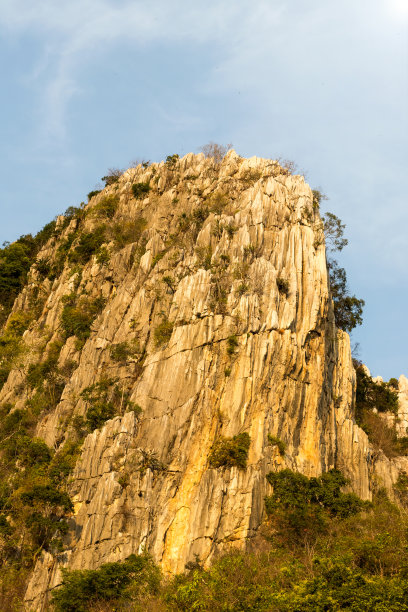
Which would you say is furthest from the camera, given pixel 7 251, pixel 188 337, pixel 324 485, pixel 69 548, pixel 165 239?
pixel 7 251

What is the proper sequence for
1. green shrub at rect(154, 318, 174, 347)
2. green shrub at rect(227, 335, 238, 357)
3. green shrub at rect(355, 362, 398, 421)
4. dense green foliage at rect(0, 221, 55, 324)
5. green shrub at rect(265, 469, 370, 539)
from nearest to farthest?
green shrub at rect(265, 469, 370, 539) < green shrub at rect(227, 335, 238, 357) < green shrub at rect(154, 318, 174, 347) < green shrub at rect(355, 362, 398, 421) < dense green foliage at rect(0, 221, 55, 324)

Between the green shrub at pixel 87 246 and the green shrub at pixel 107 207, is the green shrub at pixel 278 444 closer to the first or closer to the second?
the green shrub at pixel 87 246

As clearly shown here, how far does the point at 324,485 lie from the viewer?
40438mm

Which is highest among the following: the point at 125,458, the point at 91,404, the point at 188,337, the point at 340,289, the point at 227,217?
the point at 340,289

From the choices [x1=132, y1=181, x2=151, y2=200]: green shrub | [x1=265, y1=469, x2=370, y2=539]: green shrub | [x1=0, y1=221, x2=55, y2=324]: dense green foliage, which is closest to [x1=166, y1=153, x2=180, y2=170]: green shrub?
[x1=132, y1=181, x2=151, y2=200]: green shrub

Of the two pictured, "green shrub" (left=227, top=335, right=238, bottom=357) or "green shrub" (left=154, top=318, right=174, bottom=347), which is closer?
"green shrub" (left=227, top=335, right=238, bottom=357)

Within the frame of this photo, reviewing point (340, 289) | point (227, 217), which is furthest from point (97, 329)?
point (340, 289)

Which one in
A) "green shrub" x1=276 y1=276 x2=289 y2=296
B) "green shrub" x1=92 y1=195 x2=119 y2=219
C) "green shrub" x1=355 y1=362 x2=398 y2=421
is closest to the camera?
"green shrub" x1=276 y1=276 x2=289 y2=296

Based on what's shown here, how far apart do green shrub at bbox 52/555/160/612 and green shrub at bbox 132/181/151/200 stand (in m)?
38.5

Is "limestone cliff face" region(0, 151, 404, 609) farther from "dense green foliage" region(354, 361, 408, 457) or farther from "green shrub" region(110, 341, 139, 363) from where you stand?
"dense green foliage" region(354, 361, 408, 457)

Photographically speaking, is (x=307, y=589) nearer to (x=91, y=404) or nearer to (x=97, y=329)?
(x=91, y=404)

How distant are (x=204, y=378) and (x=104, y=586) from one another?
13275 mm

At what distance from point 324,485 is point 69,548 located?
14.5m

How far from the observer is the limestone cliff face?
37.3 meters
